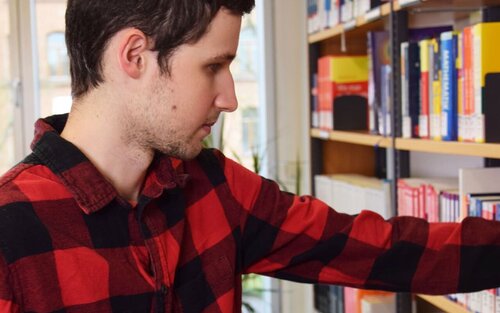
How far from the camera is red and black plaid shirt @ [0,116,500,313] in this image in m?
1.21

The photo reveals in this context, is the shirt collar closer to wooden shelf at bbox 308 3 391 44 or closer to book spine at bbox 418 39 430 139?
book spine at bbox 418 39 430 139

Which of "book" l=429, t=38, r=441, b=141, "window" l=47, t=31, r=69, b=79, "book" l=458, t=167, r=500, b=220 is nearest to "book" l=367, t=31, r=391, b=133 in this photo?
"book" l=429, t=38, r=441, b=141

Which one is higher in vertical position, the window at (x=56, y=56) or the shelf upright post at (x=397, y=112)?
the window at (x=56, y=56)

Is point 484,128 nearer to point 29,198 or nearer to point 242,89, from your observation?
point 29,198

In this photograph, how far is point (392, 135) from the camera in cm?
229

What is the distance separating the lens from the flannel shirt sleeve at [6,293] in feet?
3.73

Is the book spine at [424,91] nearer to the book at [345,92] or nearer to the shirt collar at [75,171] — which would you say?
the book at [345,92]

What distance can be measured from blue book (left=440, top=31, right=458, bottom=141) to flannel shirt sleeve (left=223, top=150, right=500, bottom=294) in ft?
1.47

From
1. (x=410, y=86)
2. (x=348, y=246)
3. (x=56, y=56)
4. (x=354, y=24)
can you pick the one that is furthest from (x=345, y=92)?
(x=56, y=56)

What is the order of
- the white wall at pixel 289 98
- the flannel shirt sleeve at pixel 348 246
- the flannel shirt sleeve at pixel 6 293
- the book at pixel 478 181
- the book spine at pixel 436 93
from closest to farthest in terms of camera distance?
the flannel shirt sleeve at pixel 6 293, the flannel shirt sleeve at pixel 348 246, the book at pixel 478 181, the book spine at pixel 436 93, the white wall at pixel 289 98

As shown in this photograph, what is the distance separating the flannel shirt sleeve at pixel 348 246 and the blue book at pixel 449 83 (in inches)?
17.6

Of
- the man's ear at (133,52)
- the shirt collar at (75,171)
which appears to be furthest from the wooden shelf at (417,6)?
the shirt collar at (75,171)

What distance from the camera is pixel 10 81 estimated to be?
12.3 feet

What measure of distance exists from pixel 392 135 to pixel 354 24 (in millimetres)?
547
